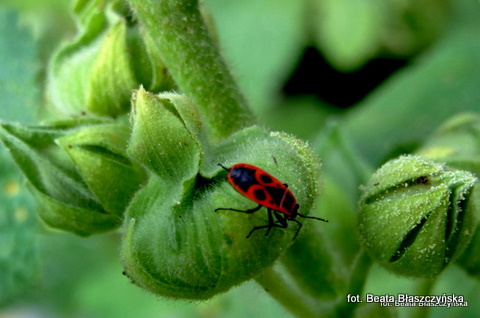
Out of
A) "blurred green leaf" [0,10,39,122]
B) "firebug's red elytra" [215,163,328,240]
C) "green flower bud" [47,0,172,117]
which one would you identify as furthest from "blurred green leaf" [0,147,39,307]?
"firebug's red elytra" [215,163,328,240]

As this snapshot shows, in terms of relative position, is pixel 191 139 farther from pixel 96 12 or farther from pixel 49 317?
pixel 49 317

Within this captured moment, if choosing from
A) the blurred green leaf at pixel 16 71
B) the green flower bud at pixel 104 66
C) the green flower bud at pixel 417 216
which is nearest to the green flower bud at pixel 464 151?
the green flower bud at pixel 417 216

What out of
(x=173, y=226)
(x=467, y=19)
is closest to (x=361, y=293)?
(x=173, y=226)

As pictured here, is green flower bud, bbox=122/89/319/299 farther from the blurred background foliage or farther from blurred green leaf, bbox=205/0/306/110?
blurred green leaf, bbox=205/0/306/110

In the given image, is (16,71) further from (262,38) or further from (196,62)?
(262,38)

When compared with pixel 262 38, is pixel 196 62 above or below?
above

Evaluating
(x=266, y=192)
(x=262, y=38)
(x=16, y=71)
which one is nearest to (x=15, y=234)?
(x=16, y=71)

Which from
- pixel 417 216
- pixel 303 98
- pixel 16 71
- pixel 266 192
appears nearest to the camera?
pixel 266 192

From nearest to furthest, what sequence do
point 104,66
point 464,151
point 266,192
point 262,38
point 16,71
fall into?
point 266,192
point 104,66
point 464,151
point 16,71
point 262,38
